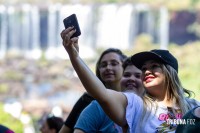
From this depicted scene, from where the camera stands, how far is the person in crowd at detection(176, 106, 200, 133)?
7.29ft

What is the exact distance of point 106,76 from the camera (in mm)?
3672

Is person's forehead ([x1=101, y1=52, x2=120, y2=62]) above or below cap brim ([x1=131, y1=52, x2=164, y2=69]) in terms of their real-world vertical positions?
above

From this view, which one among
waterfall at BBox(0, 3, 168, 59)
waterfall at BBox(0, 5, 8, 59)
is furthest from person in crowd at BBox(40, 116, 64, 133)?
waterfall at BBox(0, 5, 8, 59)

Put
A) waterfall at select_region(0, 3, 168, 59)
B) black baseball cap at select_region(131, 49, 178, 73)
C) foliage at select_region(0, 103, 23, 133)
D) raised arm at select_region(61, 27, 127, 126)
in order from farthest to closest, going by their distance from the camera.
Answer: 1. waterfall at select_region(0, 3, 168, 59)
2. foliage at select_region(0, 103, 23, 133)
3. black baseball cap at select_region(131, 49, 178, 73)
4. raised arm at select_region(61, 27, 127, 126)

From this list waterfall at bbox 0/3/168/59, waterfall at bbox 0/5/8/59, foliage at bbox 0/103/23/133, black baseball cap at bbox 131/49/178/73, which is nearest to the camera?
black baseball cap at bbox 131/49/178/73

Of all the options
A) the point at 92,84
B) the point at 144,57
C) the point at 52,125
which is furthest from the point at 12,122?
the point at 92,84

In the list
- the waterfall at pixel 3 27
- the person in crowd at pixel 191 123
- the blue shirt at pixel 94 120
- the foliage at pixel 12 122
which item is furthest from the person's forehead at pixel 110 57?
the waterfall at pixel 3 27

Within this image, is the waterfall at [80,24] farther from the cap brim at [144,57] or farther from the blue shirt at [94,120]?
the cap brim at [144,57]

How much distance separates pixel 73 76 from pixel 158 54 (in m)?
26.4

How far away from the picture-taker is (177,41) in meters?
31.2

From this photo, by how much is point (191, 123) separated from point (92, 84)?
1.66 feet

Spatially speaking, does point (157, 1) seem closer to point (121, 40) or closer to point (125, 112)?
point (121, 40)

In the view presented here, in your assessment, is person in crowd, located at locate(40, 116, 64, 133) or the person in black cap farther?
person in crowd, located at locate(40, 116, 64, 133)

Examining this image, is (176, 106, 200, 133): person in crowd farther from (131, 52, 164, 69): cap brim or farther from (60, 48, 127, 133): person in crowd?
(60, 48, 127, 133): person in crowd
